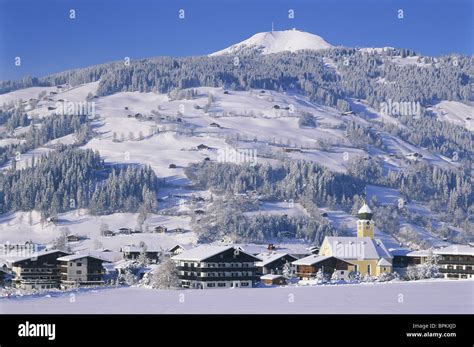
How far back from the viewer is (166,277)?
78.4 meters

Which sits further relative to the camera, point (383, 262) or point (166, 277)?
point (383, 262)

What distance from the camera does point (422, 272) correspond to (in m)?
93.4

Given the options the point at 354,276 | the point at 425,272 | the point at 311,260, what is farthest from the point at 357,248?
the point at 425,272

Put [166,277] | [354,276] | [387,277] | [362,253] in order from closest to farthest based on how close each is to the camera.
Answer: [166,277] → [387,277] → [354,276] → [362,253]

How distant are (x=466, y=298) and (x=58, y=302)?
25.7m

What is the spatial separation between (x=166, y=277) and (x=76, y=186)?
107462mm

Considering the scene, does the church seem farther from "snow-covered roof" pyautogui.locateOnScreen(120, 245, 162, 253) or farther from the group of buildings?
"snow-covered roof" pyautogui.locateOnScreen(120, 245, 162, 253)

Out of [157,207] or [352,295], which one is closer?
[352,295]

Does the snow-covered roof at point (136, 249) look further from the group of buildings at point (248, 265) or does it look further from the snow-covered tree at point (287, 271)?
the snow-covered tree at point (287, 271)

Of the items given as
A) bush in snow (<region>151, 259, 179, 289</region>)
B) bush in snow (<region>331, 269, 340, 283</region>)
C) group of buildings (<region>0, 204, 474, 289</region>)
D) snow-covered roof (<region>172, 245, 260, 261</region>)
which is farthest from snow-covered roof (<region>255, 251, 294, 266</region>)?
bush in snow (<region>151, 259, 179, 289</region>)

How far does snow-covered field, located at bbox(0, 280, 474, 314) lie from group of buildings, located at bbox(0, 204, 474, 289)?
13295 millimetres
